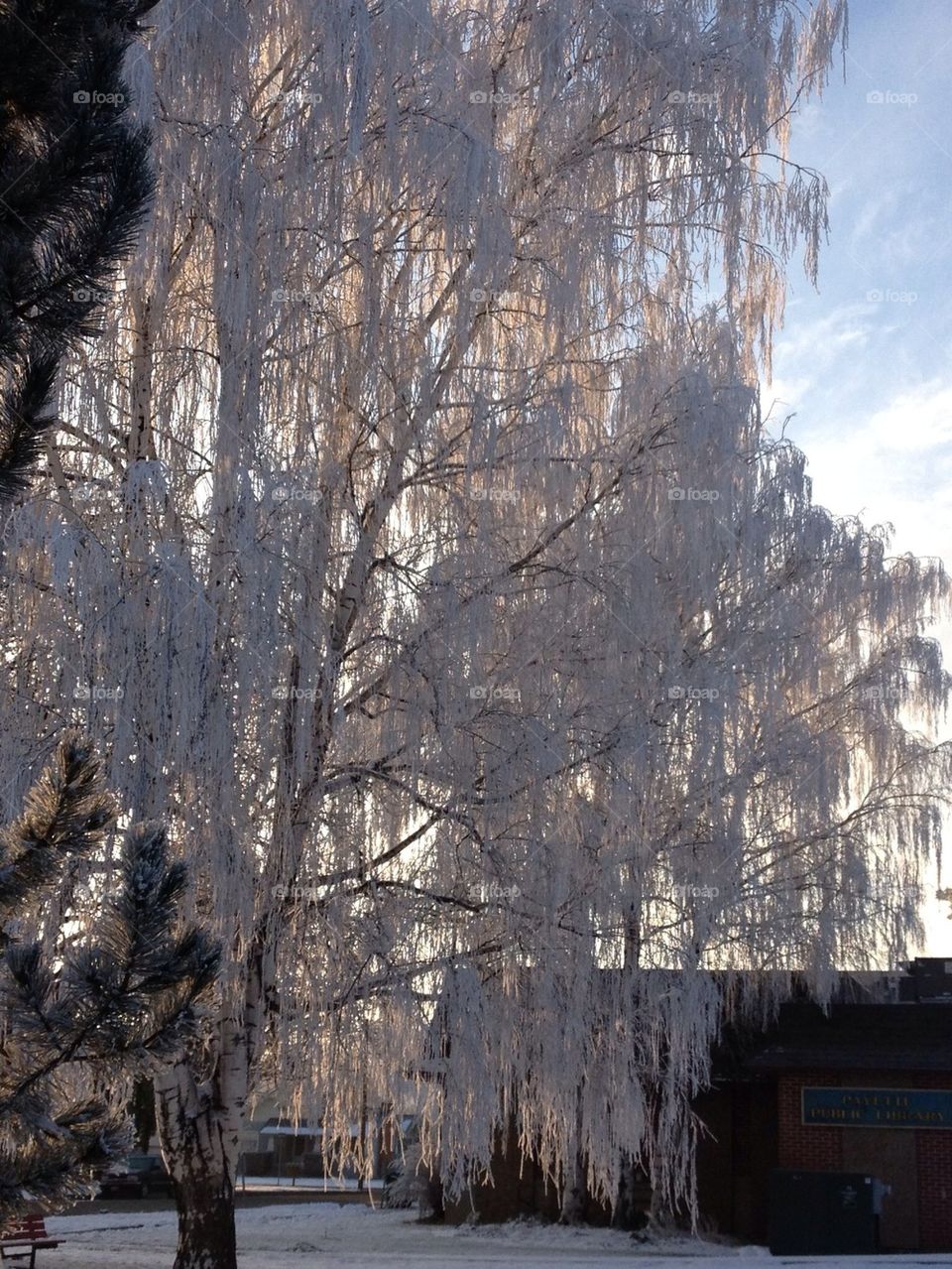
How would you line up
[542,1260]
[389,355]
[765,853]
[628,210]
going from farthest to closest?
[542,1260] < [765,853] < [628,210] < [389,355]

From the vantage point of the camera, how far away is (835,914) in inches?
646

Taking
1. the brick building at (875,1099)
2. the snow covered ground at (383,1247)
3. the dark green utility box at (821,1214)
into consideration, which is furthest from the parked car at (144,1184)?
the dark green utility box at (821,1214)

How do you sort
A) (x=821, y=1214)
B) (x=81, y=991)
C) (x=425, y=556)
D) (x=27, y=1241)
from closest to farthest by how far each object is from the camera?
(x=81, y=991), (x=425, y=556), (x=27, y=1241), (x=821, y=1214)

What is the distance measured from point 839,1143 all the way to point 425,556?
13.4 meters

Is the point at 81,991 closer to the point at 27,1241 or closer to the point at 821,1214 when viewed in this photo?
the point at 27,1241

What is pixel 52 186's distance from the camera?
15.2ft

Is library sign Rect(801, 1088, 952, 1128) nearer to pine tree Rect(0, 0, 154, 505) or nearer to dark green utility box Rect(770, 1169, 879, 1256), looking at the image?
dark green utility box Rect(770, 1169, 879, 1256)

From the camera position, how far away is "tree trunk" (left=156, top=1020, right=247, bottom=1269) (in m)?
9.91

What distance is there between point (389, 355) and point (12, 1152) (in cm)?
647

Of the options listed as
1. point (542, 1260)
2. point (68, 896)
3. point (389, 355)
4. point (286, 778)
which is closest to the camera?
point (68, 896)

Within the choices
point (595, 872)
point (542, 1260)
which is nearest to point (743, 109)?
point (595, 872)

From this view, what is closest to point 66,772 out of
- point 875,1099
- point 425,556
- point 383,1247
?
point 425,556

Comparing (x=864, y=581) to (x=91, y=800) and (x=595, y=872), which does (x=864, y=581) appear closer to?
(x=595, y=872)

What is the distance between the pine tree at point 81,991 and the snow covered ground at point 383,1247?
11823mm
